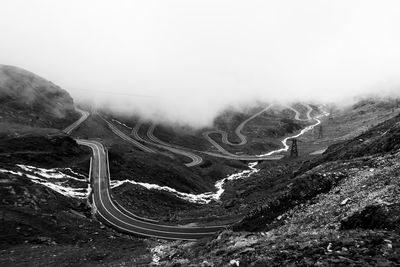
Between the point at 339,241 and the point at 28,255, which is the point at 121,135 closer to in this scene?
the point at 28,255

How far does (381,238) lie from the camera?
1959 centimetres

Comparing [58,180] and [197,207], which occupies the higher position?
[58,180]

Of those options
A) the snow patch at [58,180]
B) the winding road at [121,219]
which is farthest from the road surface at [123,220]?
the snow patch at [58,180]

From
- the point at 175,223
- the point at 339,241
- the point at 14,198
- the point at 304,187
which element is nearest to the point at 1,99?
the point at 14,198

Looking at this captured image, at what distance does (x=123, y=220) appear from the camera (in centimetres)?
7706

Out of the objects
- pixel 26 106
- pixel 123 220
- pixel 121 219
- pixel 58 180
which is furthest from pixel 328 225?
pixel 26 106

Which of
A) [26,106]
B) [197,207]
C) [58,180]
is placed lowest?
[197,207]

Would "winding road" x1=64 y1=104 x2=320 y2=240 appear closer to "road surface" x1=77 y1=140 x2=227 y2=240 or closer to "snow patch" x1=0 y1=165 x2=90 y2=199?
"road surface" x1=77 y1=140 x2=227 y2=240

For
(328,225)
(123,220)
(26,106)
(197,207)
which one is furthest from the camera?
(26,106)

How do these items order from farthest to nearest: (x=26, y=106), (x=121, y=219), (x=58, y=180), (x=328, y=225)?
1. (x=26, y=106)
2. (x=58, y=180)
3. (x=121, y=219)
4. (x=328, y=225)

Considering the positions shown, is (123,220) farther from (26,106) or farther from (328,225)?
(26,106)

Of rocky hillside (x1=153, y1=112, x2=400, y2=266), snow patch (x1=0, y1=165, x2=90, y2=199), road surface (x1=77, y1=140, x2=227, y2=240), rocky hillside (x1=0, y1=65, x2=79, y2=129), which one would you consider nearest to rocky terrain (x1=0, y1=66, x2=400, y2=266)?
rocky hillside (x1=153, y1=112, x2=400, y2=266)

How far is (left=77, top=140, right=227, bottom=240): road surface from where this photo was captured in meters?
64.5

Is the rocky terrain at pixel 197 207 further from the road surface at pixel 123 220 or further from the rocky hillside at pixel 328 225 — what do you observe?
the road surface at pixel 123 220
